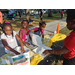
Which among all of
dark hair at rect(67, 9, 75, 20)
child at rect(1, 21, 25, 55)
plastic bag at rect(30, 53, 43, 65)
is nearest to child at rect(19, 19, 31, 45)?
child at rect(1, 21, 25, 55)

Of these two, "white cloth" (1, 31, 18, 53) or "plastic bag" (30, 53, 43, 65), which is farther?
"white cloth" (1, 31, 18, 53)

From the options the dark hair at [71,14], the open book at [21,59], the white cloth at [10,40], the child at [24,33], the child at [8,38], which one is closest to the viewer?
the dark hair at [71,14]

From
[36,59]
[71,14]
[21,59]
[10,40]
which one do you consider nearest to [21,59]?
[21,59]

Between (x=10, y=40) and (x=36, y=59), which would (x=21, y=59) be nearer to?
(x=36, y=59)

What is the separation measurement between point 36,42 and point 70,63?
978mm

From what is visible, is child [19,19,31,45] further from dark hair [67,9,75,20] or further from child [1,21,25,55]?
dark hair [67,9,75,20]

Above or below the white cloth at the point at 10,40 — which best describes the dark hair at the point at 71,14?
above

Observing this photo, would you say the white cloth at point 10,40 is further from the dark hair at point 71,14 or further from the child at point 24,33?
the dark hair at point 71,14

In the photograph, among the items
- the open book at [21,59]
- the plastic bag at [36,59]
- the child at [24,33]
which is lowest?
the plastic bag at [36,59]

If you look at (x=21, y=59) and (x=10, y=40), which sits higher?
(x=10, y=40)

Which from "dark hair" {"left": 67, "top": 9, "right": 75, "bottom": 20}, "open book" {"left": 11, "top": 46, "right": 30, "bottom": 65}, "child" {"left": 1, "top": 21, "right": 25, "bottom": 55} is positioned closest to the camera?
"dark hair" {"left": 67, "top": 9, "right": 75, "bottom": 20}

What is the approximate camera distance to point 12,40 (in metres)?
1.63

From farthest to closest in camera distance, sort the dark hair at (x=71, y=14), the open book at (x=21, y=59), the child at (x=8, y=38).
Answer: the child at (x=8, y=38), the open book at (x=21, y=59), the dark hair at (x=71, y=14)

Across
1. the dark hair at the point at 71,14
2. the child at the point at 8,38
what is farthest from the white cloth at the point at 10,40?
the dark hair at the point at 71,14
